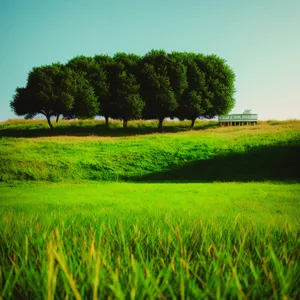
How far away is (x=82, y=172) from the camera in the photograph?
62.1 feet

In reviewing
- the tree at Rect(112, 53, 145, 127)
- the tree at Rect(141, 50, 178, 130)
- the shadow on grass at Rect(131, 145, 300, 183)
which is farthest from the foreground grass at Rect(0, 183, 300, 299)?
the tree at Rect(141, 50, 178, 130)

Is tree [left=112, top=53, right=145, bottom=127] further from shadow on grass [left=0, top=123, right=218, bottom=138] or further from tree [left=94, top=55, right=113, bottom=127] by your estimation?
shadow on grass [left=0, top=123, right=218, bottom=138]

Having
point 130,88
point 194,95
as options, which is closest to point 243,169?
point 194,95

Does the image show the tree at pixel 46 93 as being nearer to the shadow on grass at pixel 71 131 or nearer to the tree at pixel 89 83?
the tree at pixel 89 83

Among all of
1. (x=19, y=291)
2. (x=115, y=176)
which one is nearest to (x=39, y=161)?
(x=115, y=176)

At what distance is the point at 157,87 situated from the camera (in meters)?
47.3

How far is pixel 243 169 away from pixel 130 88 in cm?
3146

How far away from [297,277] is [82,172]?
1862cm

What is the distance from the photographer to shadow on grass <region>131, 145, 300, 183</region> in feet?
Answer: 58.2

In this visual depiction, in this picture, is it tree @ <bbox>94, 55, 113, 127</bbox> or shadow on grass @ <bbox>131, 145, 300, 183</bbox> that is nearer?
shadow on grass @ <bbox>131, 145, 300, 183</bbox>

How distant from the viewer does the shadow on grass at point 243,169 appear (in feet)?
58.2

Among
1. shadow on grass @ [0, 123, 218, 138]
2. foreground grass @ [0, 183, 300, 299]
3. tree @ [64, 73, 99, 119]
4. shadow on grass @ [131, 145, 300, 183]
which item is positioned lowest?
shadow on grass @ [131, 145, 300, 183]

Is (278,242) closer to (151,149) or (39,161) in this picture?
(39,161)

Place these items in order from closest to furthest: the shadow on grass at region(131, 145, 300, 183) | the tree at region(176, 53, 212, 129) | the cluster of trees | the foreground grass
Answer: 1. the foreground grass
2. the shadow on grass at region(131, 145, 300, 183)
3. the cluster of trees
4. the tree at region(176, 53, 212, 129)
